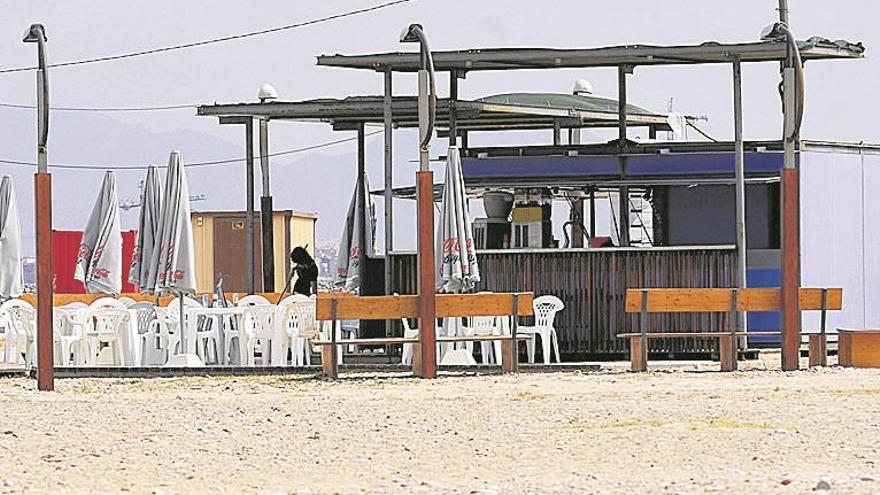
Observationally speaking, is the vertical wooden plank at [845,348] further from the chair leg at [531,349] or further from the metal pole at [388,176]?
the metal pole at [388,176]

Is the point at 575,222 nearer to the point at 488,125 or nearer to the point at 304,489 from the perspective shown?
the point at 488,125

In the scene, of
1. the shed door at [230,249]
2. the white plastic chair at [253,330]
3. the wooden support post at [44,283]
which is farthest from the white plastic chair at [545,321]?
the shed door at [230,249]

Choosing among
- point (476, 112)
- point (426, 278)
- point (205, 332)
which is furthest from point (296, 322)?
point (476, 112)

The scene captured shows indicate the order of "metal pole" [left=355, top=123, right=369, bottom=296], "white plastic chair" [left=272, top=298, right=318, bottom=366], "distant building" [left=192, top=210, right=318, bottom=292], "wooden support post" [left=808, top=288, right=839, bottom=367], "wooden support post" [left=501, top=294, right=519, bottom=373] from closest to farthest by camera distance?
"wooden support post" [left=501, top=294, right=519, bottom=373]
"wooden support post" [left=808, top=288, right=839, bottom=367]
"white plastic chair" [left=272, top=298, right=318, bottom=366]
"metal pole" [left=355, top=123, right=369, bottom=296]
"distant building" [left=192, top=210, right=318, bottom=292]

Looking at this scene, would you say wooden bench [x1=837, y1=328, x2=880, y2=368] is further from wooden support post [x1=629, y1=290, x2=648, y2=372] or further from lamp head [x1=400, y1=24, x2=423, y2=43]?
lamp head [x1=400, y1=24, x2=423, y2=43]

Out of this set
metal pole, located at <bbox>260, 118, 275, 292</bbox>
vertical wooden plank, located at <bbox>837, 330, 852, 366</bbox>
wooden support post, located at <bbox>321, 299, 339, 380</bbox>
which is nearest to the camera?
wooden support post, located at <bbox>321, 299, 339, 380</bbox>

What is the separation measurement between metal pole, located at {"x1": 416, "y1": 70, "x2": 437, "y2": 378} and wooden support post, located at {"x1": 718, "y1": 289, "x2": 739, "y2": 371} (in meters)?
2.93

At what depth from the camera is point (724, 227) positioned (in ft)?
79.5

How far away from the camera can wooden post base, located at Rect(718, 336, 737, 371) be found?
66.0 ft

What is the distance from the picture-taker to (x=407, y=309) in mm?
19656

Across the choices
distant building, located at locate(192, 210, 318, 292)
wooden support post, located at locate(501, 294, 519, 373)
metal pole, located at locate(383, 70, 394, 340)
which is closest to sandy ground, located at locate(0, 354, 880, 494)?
wooden support post, located at locate(501, 294, 519, 373)

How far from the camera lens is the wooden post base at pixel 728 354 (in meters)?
20.1

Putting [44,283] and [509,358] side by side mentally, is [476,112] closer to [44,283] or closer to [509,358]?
[509,358]

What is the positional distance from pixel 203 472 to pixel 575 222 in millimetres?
16204
